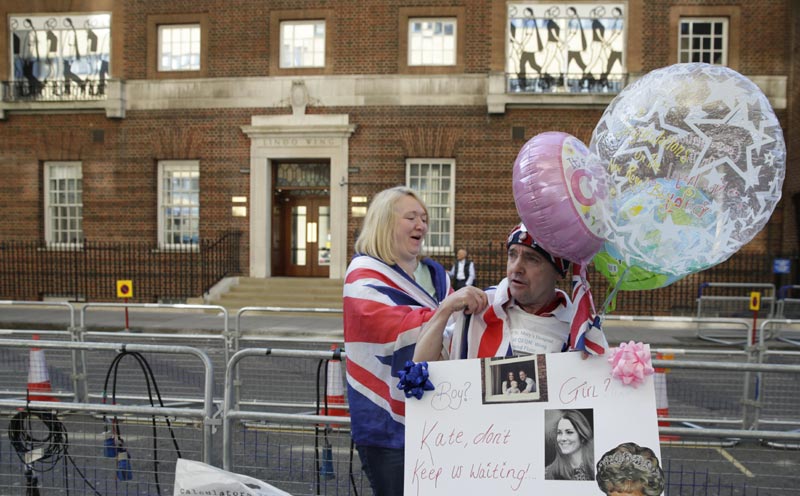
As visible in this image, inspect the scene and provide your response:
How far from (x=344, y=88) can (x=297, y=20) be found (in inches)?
98.6

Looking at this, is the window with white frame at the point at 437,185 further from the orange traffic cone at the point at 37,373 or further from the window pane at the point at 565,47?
the orange traffic cone at the point at 37,373

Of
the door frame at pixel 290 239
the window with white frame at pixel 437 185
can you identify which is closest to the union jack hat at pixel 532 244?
the window with white frame at pixel 437 185

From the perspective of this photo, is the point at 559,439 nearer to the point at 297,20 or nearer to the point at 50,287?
the point at 297,20

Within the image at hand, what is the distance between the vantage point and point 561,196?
1963 mm

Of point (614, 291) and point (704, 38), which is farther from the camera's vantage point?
point (704, 38)

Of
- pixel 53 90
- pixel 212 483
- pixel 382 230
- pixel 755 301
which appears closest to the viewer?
pixel 382 230

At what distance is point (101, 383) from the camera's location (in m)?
7.68

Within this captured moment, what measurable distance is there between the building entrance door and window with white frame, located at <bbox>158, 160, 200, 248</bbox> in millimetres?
2445

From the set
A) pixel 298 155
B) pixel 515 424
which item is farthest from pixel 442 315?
pixel 298 155

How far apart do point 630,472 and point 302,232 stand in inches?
687

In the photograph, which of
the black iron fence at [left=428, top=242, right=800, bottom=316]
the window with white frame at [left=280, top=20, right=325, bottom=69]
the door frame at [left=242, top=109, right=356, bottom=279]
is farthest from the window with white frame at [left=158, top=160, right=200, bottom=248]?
the black iron fence at [left=428, top=242, right=800, bottom=316]

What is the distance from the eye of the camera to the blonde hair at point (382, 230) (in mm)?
2469

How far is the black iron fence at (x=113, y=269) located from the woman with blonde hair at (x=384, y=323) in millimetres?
15600

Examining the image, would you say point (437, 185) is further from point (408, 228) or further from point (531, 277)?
point (531, 277)
